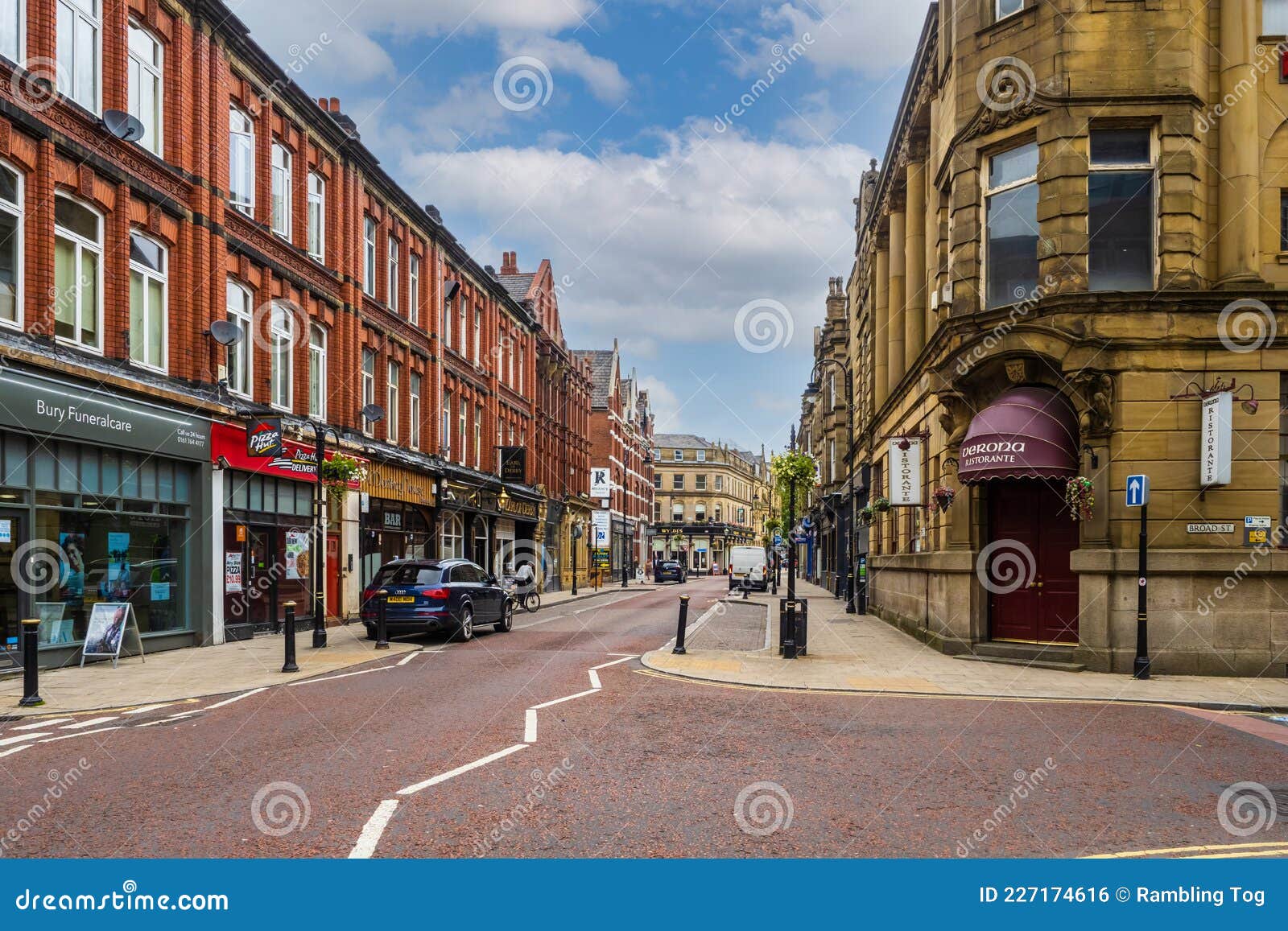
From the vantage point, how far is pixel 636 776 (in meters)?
7.82

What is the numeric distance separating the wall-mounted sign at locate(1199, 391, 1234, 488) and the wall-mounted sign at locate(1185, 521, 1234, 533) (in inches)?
27.7

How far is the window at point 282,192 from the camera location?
23156mm

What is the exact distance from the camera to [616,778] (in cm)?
771

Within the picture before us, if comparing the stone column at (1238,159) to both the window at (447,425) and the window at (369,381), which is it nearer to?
the window at (369,381)

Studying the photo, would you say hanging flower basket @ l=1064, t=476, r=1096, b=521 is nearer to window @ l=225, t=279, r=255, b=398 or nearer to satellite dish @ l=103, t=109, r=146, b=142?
window @ l=225, t=279, r=255, b=398

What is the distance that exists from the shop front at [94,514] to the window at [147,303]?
1.10m

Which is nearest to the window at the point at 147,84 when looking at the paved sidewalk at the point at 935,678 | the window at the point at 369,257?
the window at the point at 369,257

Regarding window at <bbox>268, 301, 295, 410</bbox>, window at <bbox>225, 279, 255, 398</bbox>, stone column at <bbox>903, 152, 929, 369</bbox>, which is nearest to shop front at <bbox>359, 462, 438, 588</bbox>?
window at <bbox>268, 301, 295, 410</bbox>

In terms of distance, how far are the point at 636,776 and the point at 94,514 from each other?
40.9ft

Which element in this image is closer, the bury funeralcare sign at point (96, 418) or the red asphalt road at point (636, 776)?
the red asphalt road at point (636, 776)

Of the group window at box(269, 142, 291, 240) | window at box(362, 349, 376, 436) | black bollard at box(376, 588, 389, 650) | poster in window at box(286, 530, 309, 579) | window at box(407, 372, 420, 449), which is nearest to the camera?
black bollard at box(376, 588, 389, 650)

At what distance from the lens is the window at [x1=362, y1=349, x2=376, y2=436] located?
1097 inches

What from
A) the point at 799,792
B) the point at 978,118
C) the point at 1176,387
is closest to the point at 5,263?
the point at 799,792

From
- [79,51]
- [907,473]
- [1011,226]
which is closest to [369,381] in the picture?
[79,51]
